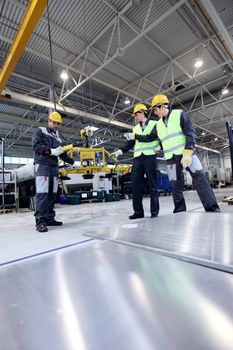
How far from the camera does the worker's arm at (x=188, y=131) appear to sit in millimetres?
2316

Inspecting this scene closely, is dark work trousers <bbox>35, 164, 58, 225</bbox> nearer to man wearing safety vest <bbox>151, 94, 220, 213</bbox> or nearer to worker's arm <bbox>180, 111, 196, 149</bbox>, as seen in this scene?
man wearing safety vest <bbox>151, 94, 220, 213</bbox>

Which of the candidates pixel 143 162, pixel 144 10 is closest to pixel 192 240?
pixel 143 162

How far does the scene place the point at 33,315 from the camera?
1.99ft

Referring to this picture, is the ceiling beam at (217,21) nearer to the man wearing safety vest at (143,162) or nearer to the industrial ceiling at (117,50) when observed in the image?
the industrial ceiling at (117,50)

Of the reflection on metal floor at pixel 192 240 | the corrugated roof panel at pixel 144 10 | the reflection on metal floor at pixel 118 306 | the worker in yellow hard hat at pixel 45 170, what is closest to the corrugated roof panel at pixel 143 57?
the corrugated roof panel at pixel 144 10

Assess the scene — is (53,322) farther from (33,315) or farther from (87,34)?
(87,34)

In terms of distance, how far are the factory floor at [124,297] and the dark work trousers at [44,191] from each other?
3.60ft

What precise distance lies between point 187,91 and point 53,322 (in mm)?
9977

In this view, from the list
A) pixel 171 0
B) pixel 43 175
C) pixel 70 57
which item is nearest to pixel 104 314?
pixel 43 175

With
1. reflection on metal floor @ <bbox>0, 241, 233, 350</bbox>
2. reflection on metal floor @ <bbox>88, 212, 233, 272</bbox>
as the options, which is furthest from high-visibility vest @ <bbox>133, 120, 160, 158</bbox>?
reflection on metal floor @ <bbox>0, 241, 233, 350</bbox>

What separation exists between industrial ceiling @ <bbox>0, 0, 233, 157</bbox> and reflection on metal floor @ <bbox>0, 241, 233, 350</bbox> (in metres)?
2.83

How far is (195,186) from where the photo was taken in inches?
93.2

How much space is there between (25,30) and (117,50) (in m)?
2.28

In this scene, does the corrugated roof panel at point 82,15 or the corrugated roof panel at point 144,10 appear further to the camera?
the corrugated roof panel at point 144,10
